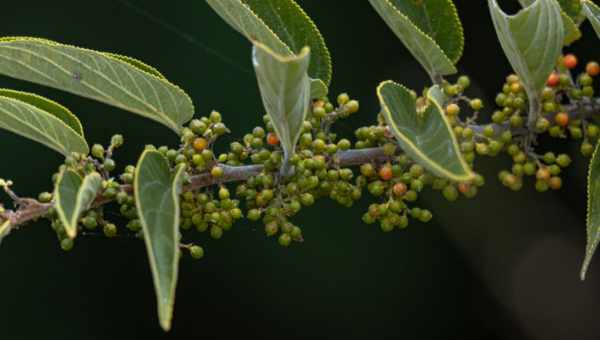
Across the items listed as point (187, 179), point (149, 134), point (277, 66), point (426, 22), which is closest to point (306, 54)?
point (277, 66)

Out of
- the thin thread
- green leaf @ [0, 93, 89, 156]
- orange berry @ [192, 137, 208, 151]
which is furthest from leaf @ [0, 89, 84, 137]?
the thin thread

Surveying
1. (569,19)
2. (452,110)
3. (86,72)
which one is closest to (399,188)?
(452,110)

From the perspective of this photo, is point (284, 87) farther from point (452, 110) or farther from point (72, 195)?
point (452, 110)

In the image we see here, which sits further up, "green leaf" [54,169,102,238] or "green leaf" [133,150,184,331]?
"green leaf" [54,169,102,238]

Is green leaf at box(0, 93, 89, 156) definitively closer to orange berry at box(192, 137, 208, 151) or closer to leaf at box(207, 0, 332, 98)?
orange berry at box(192, 137, 208, 151)

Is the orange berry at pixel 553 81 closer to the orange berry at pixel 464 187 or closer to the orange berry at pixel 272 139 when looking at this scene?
the orange berry at pixel 464 187

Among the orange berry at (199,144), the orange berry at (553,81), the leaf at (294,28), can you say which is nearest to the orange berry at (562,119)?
the orange berry at (553,81)
